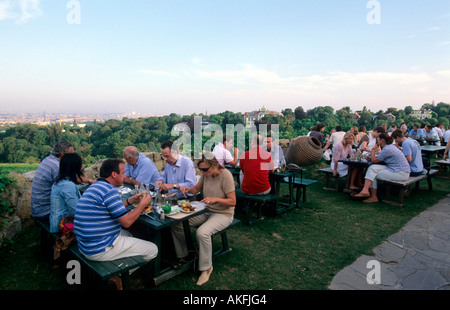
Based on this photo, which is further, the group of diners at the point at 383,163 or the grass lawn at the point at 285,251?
the group of diners at the point at 383,163

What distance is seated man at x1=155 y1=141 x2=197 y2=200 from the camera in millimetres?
4402

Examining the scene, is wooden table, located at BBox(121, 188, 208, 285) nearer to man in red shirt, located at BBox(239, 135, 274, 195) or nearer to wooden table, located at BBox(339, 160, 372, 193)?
man in red shirt, located at BBox(239, 135, 274, 195)

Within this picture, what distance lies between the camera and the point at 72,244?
3104mm

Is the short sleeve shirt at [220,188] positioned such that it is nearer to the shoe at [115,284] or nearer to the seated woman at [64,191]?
the shoe at [115,284]

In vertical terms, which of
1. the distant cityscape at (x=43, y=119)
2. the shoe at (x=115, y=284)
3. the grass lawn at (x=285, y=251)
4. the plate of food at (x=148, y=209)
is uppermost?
the distant cityscape at (x=43, y=119)

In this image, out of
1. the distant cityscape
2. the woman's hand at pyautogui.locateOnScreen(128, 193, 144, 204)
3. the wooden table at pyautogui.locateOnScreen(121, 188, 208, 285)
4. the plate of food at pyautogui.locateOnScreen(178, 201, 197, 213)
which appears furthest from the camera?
the distant cityscape

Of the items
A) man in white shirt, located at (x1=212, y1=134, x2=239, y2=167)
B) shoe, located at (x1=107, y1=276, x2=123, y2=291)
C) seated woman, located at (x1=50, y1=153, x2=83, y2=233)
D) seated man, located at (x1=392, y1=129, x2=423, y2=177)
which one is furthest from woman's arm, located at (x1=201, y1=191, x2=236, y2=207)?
seated man, located at (x1=392, y1=129, x2=423, y2=177)

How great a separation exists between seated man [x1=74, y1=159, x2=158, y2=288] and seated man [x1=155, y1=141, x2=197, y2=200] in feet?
5.22

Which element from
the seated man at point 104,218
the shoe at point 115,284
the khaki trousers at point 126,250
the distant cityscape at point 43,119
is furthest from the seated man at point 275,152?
the distant cityscape at point 43,119

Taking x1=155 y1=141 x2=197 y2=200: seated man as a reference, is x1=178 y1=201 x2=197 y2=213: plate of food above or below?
below

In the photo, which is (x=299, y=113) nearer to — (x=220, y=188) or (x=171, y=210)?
(x=220, y=188)

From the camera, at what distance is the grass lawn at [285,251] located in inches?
125
